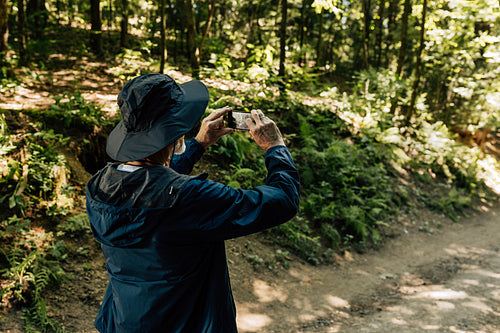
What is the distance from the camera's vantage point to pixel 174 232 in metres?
1.70

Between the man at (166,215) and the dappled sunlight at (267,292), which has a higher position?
the man at (166,215)

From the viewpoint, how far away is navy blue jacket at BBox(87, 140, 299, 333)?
1.70 metres

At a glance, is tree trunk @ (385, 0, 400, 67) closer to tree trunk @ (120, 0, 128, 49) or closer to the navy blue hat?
tree trunk @ (120, 0, 128, 49)

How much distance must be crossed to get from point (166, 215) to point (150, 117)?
54 centimetres

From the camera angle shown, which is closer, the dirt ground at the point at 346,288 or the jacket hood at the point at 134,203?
the jacket hood at the point at 134,203

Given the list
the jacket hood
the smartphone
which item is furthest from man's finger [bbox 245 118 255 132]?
the jacket hood

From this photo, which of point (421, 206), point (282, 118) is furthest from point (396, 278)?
point (282, 118)

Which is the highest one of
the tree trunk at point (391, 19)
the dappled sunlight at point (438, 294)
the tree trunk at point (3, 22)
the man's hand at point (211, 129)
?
the tree trunk at point (391, 19)

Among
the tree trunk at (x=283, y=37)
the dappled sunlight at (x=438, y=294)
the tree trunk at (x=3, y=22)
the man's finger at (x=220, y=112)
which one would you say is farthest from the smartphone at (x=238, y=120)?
the tree trunk at (x=283, y=37)

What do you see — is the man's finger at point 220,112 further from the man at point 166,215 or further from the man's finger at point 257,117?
the man at point 166,215

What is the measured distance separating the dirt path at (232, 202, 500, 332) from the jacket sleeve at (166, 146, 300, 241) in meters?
4.22

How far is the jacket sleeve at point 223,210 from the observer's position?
1687mm

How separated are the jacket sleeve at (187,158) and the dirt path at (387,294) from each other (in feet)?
12.1

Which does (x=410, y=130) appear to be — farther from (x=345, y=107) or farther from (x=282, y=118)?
(x=282, y=118)
